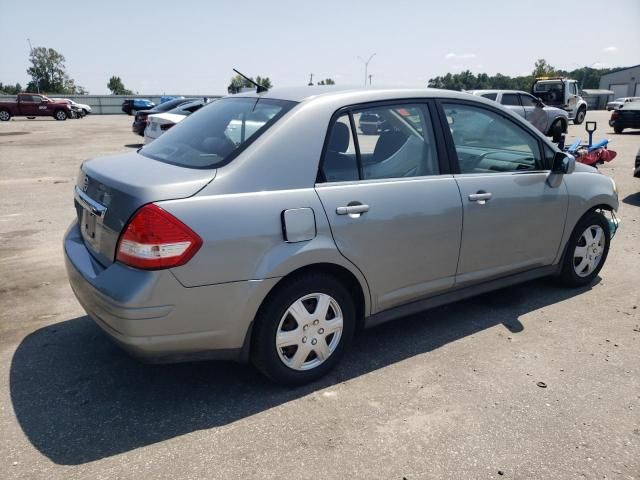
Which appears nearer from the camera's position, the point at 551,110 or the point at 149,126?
the point at 149,126

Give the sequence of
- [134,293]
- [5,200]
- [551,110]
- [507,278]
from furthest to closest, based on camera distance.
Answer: [551,110], [5,200], [507,278], [134,293]

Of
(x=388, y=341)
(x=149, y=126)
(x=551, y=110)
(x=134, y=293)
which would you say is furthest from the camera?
(x=551, y=110)

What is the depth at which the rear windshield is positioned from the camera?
9.68 ft

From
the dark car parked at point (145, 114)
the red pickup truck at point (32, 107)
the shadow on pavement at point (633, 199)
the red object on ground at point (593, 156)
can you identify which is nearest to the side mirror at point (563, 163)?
the red object on ground at point (593, 156)

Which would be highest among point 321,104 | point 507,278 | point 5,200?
point 321,104

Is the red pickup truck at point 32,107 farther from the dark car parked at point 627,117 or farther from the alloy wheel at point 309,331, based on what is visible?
the alloy wheel at point 309,331

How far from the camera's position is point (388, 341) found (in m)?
3.72

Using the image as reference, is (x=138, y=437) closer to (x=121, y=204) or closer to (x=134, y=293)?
(x=134, y=293)

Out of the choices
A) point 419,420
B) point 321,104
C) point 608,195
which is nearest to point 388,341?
point 419,420

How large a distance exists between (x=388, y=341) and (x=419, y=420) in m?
0.96

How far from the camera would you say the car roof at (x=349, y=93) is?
321 centimetres

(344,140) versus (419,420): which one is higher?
(344,140)

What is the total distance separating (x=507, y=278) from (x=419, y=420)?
5.67 feet

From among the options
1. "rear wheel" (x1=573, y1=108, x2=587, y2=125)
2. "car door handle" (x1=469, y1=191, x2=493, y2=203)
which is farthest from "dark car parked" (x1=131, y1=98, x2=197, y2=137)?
"rear wheel" (x1=573, y1=108, x2=587, y2=125)
